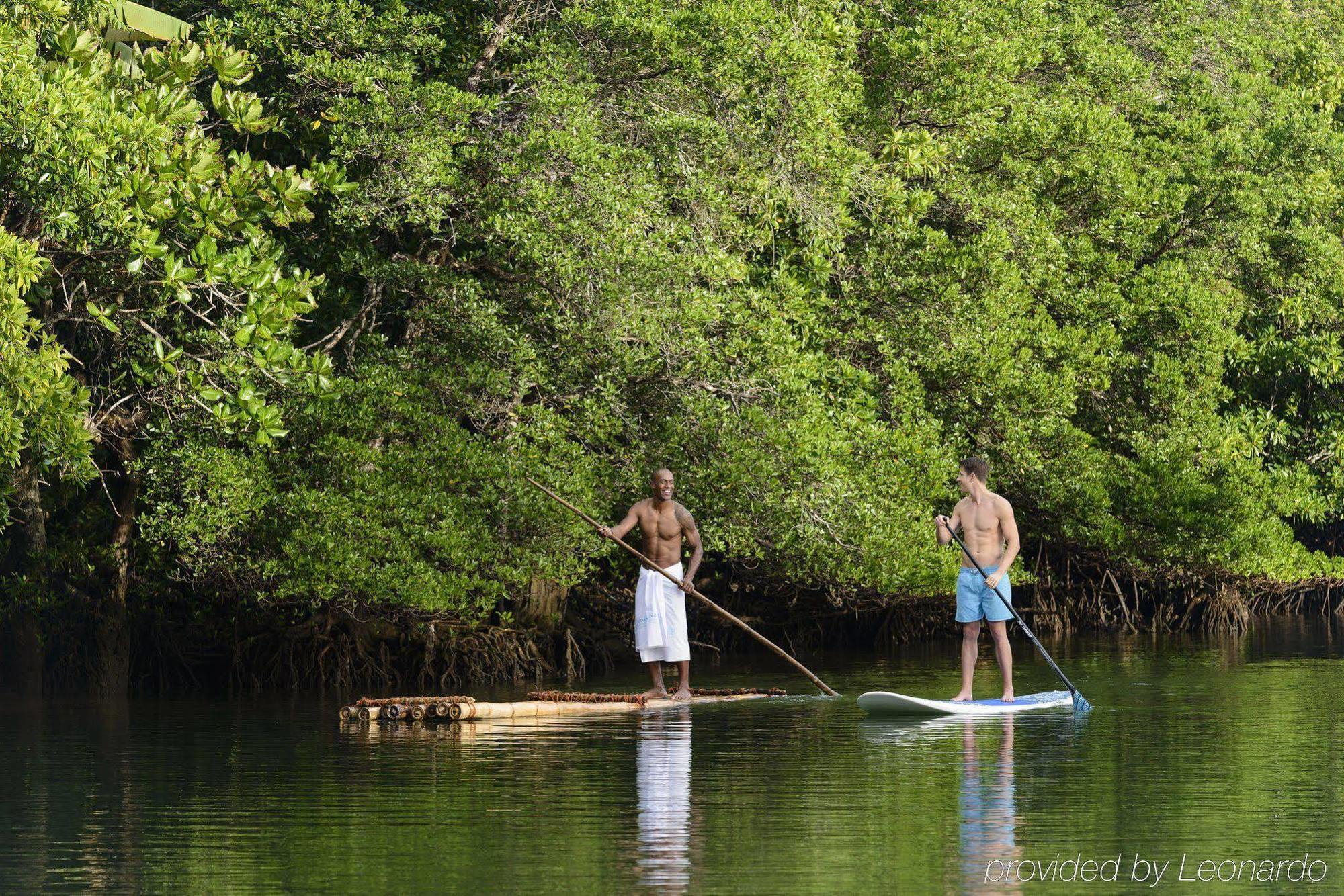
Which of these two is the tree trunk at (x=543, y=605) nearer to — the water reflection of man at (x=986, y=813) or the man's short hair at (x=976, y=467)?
the man's short hair at (x=976, y=467)

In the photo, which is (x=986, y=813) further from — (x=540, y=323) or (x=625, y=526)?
(x=540, y=323)

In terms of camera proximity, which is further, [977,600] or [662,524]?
[662,524]

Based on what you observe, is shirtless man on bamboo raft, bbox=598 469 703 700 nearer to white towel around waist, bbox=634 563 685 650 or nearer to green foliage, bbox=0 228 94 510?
white towel around waist, bbox=634 563 685 650

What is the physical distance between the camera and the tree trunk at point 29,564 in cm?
1585

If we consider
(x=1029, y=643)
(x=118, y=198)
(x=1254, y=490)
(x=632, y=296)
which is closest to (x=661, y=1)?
(x=632, y=296)

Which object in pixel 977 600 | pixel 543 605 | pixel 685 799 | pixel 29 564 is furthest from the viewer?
pixel 543 605

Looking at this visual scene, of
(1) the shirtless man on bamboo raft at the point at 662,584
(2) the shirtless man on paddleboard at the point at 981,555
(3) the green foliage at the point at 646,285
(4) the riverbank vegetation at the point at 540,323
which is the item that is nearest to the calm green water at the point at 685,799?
(2) the shirtless man on paddleboard at the point at 981,555

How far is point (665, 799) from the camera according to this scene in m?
8.85

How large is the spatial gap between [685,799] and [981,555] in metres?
4.53

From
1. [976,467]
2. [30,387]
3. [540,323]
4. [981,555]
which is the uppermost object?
[540,323]

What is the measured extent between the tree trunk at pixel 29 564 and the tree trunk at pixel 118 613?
1.77ft

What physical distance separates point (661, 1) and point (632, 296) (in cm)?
272

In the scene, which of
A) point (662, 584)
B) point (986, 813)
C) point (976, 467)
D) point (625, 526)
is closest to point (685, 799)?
point (986, 813)

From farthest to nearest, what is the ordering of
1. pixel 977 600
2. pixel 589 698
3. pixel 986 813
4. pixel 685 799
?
pixel 589 698
pixel 977 600
pixel 685 799
pixel 986 813
